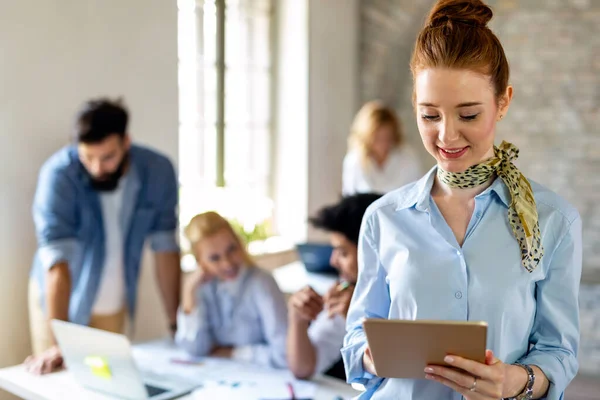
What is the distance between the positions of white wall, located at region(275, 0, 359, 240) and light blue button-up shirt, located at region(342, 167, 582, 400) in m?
4.07

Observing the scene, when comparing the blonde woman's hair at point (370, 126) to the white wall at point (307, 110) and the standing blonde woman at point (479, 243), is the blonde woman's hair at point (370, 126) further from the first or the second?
the standing blonde woman at point (479, 243)

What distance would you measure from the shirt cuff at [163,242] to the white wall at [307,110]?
215 centimetres

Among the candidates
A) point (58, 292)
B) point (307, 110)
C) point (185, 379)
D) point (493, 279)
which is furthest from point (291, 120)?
point (493, 279)

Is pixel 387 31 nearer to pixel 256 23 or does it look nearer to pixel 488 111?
pixel 256 23

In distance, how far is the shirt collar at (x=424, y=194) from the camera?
143 cm

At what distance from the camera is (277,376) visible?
101 inches

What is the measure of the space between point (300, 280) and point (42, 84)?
5.57 ft

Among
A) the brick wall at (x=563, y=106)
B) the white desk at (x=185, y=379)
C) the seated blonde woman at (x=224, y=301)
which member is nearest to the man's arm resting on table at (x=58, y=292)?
the white desk at (x=185, y=379)

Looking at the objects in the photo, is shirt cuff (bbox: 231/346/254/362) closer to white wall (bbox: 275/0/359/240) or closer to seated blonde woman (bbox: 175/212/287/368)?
seated blonde woman (bbox: 175/212/287/368)

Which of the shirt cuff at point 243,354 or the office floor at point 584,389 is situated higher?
the shirt cuff at point 243,354

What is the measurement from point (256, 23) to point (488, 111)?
4.20m

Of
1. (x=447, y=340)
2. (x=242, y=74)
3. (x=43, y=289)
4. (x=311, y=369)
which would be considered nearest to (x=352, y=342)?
(x=447, y=340)

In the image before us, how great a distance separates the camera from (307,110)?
18.1 feet

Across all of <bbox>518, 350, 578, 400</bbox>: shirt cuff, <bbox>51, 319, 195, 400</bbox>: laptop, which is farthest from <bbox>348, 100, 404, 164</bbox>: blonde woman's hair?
<bbox>518, 350, 578, 400</bbox>: shirt cuff
